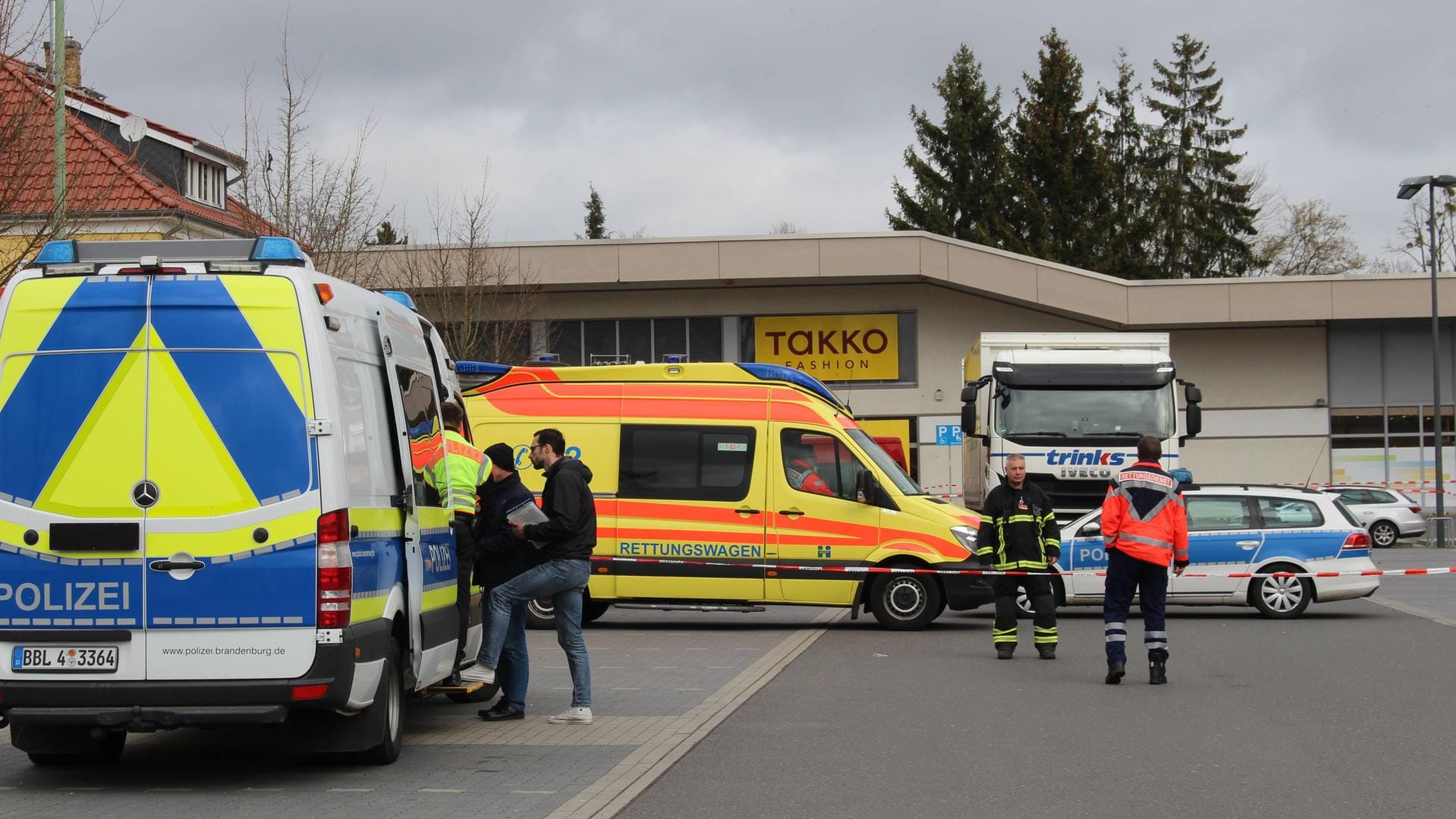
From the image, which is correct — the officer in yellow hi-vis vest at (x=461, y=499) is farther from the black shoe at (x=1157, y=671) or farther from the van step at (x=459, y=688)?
the black shoe at (x=1157, y=671)

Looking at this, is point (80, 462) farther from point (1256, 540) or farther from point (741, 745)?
point (1256, 540)

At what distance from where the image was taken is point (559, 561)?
31.5 ft

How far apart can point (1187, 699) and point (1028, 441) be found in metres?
9.19

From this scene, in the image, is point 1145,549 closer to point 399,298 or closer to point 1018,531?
point 1018,531

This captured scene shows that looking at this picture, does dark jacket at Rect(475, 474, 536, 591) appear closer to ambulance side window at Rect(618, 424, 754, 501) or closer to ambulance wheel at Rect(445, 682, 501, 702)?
ambulance wheel at Rect(445, 682, 501, 702)

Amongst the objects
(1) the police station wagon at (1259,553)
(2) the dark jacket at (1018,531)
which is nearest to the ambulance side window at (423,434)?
(2) the dark jacket at (1018,531)

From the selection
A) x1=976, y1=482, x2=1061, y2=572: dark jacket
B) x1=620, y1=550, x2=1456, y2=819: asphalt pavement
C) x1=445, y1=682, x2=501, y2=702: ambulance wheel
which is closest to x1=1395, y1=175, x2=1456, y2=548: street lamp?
x1=620, y1=550, x2=1456, y2=819: asphalt pavement

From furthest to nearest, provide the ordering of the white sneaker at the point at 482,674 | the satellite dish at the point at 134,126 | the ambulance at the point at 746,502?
the satellite dish at the point at 134,126
the ambulance at the point at 746,502
the white sneaker at the point at 482,674

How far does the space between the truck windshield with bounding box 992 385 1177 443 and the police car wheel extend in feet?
9.70

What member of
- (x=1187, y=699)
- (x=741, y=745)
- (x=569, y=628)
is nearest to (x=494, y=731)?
(x=569, y=628)


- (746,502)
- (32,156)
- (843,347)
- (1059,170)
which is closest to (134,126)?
(32,156)

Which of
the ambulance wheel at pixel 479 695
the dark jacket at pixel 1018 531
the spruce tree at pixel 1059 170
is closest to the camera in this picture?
the ambulance wheel at pixel 479 695

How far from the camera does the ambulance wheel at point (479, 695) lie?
10844 millimetres

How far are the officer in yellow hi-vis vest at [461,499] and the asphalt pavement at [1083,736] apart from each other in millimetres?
1757
